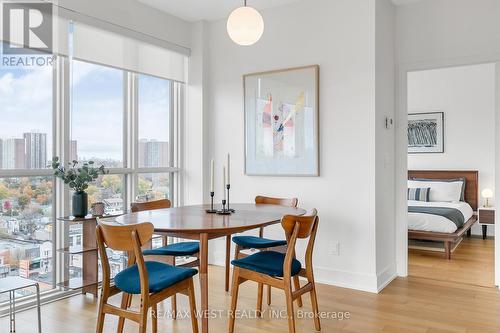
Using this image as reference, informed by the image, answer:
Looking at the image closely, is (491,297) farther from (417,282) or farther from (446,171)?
(446,171)

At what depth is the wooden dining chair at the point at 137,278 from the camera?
205 centimetres

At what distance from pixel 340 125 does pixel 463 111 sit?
3.73 meters

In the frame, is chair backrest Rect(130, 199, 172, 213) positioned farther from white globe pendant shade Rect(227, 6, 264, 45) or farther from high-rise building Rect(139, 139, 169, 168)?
white globe pendant shade Rect(227, 6, 264, 45)

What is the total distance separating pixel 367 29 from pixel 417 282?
2361 mm

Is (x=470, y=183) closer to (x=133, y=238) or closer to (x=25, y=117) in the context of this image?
(x=133, y=238)

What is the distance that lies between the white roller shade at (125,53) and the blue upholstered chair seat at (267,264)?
88.3 inches

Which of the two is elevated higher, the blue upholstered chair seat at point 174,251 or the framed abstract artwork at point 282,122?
the framed abstract artwork at point 282,122

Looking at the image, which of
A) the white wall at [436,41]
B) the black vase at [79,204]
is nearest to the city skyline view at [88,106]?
the black vase at [79,204]

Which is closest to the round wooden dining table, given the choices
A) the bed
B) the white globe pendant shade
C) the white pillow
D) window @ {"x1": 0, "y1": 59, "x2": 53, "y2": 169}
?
window @ {"x1": 0, "y1": 59, "x2": 53, "y2": 169}

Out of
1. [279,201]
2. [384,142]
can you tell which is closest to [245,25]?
[279,201]

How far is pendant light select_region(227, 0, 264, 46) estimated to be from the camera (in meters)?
2.69

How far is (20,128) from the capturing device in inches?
123

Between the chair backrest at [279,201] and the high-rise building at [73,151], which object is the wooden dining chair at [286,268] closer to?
the chair backrest at [279,201]

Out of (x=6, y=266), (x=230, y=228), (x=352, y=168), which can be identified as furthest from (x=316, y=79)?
(x=6, y=266)
